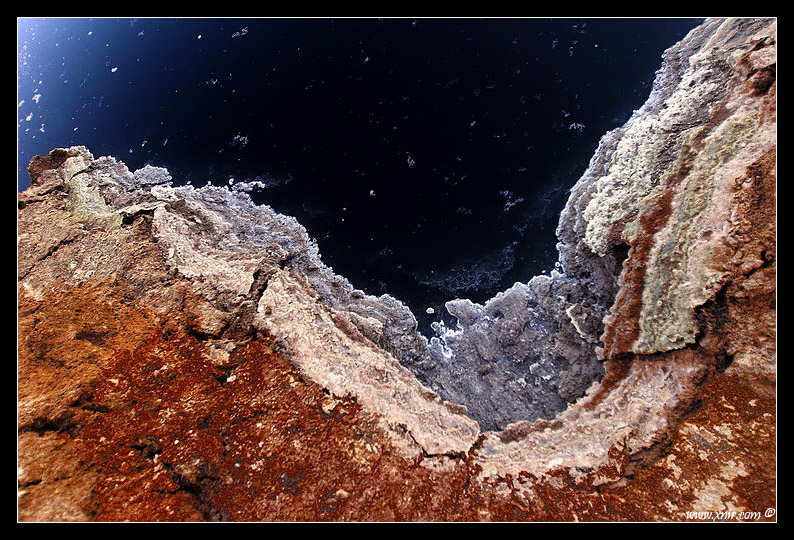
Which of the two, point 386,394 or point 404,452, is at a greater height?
point 386,394

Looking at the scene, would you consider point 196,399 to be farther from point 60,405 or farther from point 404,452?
point 404,452

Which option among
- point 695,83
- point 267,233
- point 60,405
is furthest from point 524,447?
point 695,83

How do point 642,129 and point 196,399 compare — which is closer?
point 196,399

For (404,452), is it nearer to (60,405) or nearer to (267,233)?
(60,405)

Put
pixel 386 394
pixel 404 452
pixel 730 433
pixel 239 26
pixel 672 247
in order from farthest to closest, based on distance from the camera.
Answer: pixel 239 26 < pixel 672 247 < pixel 386 394 < pixel 404 452 < pixel 730 433

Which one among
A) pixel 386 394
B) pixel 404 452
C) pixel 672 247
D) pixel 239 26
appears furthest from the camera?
pixel 239 26

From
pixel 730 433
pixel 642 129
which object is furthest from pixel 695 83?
pixel 730 433

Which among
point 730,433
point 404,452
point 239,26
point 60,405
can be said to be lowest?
point 730,433
